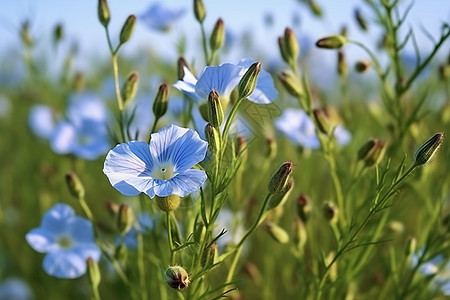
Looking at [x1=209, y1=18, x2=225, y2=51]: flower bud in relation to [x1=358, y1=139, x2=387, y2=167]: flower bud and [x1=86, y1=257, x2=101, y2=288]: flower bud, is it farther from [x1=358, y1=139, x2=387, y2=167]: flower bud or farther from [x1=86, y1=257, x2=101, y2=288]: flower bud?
[x1=86, y1=257, x2=101, y2=288]: flower bud

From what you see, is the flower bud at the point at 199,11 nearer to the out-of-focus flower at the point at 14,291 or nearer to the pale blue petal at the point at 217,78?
the pale blue petal at the point at 217,78

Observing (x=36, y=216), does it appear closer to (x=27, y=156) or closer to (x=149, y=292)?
(x=27, y=156)

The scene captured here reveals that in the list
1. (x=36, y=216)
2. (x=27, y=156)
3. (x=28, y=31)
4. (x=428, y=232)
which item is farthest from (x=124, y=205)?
(x=27, y=156)

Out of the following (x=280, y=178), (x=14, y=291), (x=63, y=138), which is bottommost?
(x=14, y=291)

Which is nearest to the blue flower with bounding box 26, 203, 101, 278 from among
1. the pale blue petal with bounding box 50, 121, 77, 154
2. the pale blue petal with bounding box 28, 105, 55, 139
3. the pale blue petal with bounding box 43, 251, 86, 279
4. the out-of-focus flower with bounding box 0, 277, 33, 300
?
the pale blue petal with bounding box 43, 251, 86, 279

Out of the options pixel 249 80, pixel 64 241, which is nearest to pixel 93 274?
pixel 64 241

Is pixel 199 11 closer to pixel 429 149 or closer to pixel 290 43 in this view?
pixel 290 43

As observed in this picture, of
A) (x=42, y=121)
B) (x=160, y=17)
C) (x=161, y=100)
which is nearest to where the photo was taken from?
(x=161, y=100)
